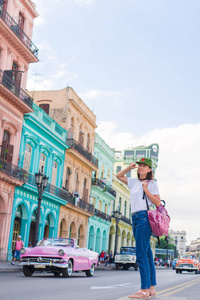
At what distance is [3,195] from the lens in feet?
83.0

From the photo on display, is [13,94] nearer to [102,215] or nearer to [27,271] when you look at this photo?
[27,271]

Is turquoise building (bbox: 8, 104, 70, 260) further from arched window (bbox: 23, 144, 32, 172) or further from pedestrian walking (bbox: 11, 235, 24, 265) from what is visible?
pedestrian walking (bbox: 11, 235, 24, 265)

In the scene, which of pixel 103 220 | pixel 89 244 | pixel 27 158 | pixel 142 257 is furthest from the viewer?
pixel 103 220

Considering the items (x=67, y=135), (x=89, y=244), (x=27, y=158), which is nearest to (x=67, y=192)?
(x=67, y=135)

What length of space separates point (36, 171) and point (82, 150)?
361 inches

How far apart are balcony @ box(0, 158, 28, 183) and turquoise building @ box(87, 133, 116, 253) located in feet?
55.2

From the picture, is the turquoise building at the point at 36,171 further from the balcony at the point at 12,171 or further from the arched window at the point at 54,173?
the balcony at the point at 12,171

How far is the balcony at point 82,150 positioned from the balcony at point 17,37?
9058 millimetres

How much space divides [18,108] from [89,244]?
67.8ft

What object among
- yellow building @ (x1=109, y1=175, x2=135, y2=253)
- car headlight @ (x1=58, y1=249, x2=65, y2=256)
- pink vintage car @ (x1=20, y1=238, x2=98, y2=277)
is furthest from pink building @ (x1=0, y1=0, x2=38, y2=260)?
yellow building @ (x1=109, y1=175, x2=135, y2=253)

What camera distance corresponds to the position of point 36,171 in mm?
30797

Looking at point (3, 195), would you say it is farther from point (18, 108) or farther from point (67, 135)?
point (67, 135)

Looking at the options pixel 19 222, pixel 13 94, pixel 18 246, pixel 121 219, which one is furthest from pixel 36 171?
pixel 121 219

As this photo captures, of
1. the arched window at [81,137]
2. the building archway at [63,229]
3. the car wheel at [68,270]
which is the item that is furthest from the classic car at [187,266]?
the car wheel at [68,270]
